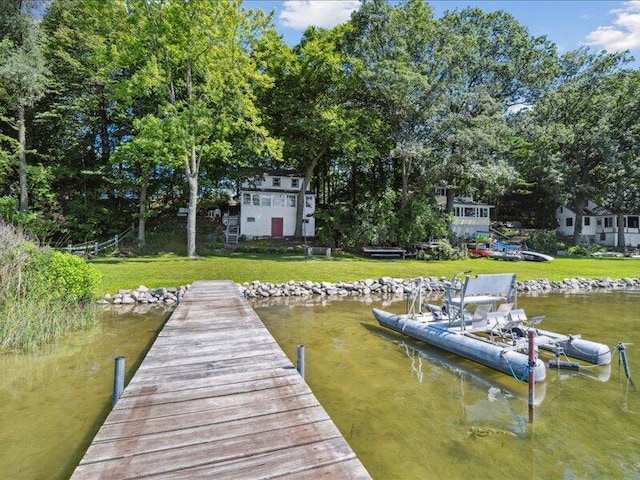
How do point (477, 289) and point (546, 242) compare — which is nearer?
point (477, 289)

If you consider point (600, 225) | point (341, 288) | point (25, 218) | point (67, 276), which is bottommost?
point (341, 288)

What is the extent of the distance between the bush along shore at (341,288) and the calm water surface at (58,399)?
3770 millimetres

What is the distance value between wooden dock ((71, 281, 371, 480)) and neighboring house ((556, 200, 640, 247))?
4668 centimetres

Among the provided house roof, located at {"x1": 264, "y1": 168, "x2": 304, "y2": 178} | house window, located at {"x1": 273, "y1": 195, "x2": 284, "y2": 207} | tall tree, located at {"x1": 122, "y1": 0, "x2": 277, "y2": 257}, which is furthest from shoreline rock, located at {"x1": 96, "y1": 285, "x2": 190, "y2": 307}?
house roof, located at {"x1": 264, "y1": 168, "x2": 304, "y2": 178}

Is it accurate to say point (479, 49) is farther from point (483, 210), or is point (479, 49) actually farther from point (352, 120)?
point (483, 210)

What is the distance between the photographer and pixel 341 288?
15391 millimetres

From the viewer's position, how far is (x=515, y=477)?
387 cm

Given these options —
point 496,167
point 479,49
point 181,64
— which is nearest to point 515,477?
point 496,167

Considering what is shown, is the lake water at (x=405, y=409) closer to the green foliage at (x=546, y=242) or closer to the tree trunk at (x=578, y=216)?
the green foliage at (x=546, y=242)

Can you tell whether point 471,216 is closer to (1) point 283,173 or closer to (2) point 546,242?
(2) point 546,242

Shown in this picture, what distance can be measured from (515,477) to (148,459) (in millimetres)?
3686

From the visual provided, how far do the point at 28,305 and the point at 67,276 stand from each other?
1.91 metres

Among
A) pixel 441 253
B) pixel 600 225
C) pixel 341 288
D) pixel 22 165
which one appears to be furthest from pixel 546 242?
pixel 22 165

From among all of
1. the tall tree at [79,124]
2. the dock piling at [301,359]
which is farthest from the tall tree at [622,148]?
the tall tree at [79,124]
